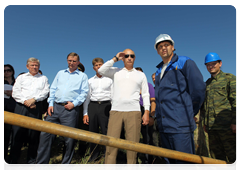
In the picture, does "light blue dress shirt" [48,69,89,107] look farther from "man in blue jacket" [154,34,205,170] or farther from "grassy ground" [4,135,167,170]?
"man in blue jacket" [154,34,205,170]

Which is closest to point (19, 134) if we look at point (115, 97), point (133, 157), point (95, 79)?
point (95, 79)

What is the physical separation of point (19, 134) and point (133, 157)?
2625mm

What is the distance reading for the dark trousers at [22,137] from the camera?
3.26 m

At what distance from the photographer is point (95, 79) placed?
12.8 ft

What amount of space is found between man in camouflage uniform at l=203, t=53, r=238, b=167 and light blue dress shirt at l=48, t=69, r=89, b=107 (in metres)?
2.66

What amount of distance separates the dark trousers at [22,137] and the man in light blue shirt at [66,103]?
0.51 metres

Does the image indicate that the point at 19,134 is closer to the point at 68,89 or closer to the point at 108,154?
the point at 68,89

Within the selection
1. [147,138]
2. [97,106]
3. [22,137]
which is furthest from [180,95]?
[22,137]

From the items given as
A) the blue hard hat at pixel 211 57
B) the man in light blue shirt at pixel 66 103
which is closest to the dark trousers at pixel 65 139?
the man in light blue shirt at pixel 66 103

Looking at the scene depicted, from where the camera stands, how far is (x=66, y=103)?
10.7 feet

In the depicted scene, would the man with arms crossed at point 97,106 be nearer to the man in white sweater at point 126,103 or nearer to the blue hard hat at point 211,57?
the man in white sweater at point 126,103

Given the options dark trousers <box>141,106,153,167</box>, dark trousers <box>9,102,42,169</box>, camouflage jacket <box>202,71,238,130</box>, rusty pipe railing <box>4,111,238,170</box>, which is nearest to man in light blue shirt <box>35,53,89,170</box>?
dark trousers <box>9,102,42,169</box>

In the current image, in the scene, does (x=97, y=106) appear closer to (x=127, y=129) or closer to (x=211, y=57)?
(x=127, y=129)

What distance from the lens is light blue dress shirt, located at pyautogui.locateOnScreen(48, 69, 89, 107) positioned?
10.8 feet
